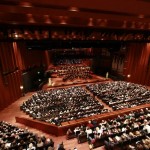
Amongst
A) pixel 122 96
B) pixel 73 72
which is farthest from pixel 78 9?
pixel 73 72

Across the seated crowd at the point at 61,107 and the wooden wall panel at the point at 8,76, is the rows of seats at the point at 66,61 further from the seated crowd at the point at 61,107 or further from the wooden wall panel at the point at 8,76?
the seated crowd at the point at 61,107

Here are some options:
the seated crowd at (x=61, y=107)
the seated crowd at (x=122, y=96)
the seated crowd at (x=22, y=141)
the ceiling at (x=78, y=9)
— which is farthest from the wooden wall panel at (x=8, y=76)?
the ceiling at (x=78, y=9)

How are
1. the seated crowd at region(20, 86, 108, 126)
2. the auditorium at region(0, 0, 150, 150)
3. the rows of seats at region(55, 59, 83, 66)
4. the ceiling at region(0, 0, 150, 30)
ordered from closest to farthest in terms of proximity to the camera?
1. the ceiling at region(0, 0, 150, 30)
2. the auditorium at region(0, 0, 150, 150)
3. the seated crowd at region(20, 86, 108, 126)
4. the rows of seats at region(55, 59, 83, 66)

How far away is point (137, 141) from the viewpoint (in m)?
6.81

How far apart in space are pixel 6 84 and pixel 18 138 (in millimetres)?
6766

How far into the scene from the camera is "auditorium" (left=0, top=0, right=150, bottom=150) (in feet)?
16.5

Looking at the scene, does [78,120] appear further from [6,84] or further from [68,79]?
[68,79]

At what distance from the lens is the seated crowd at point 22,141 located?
647 centimetres

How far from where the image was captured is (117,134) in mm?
7203

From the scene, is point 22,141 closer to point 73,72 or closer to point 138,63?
point 73,72

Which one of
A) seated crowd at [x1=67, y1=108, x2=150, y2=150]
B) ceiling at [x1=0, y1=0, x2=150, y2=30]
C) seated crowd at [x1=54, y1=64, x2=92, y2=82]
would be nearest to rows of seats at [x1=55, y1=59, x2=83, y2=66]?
seated crowd at [x1=54, y1=64, x2=92, y2=82]

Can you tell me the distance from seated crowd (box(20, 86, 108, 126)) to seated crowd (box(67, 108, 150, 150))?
47.3 inches

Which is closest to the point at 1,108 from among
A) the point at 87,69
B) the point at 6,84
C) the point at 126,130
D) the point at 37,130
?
the point at 6,84

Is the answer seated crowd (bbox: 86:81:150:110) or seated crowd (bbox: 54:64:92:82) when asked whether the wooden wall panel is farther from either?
seated crowd (bbox: 86:81:150:110)
